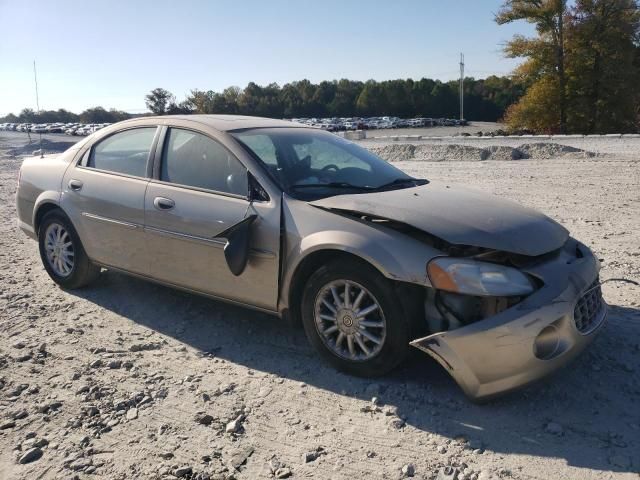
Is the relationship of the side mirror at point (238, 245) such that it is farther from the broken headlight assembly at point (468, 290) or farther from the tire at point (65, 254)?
the tire at point (65, 254)

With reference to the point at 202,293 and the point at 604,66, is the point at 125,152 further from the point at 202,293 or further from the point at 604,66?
the point at 604,66

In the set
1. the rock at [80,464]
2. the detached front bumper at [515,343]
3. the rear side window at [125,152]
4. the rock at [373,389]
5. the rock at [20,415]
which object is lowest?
the rock at [80,464]

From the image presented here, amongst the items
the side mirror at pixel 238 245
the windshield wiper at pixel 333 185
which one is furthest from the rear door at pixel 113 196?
the windshield wiper at pixel 333 185

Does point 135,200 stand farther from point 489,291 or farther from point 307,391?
point 489,291

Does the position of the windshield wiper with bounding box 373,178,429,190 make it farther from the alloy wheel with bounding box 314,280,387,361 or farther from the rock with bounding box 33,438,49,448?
the rock with bounding box 33,438,49,448

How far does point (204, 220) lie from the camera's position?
Result: 4.40m

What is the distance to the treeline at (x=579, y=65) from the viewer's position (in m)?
37.1

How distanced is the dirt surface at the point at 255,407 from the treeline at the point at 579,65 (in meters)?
37.3

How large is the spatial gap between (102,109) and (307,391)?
121573 mm

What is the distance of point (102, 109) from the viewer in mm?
115125

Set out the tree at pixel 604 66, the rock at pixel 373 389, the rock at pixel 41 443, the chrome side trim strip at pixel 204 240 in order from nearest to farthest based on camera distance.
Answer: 1. the rock at pixel 41 443
2. the rock at pixel 373 389
3. the chrome side trim strip at pixel 204 240
4. the tree at pixel 604 66

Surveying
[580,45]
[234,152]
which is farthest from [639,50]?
[234,152]

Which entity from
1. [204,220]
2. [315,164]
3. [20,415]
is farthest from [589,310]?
[20,415]

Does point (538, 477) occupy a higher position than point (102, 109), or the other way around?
point (102, 109)
